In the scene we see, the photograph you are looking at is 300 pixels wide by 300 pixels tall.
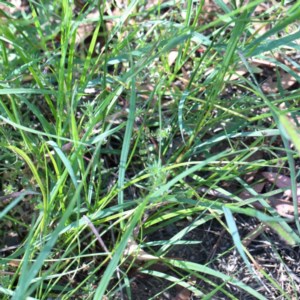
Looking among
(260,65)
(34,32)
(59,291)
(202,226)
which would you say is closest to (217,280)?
(202,226)

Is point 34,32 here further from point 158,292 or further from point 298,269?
point 298,269

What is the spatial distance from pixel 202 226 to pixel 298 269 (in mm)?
295

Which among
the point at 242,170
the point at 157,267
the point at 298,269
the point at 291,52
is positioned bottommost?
the point at 298,269

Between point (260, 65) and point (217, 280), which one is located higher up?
point (260, 65)

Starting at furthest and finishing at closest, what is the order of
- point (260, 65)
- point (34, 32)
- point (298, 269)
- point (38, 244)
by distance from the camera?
point (260, 65) < point (34, 32) < point (298, 269) < point (38, 244)

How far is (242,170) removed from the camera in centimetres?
144

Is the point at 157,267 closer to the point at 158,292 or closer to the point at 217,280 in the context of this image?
the point at 158,292

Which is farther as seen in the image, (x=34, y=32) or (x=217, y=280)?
(x=34, y=32)

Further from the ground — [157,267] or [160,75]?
[160,75]

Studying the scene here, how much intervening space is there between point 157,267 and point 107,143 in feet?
1.27

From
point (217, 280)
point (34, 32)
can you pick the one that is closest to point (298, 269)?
point (217, 280)

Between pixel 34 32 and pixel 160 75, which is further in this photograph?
pixel 34 32

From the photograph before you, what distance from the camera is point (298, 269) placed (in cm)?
151

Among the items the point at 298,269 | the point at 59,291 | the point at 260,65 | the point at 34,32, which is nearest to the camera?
the point at 59,291
